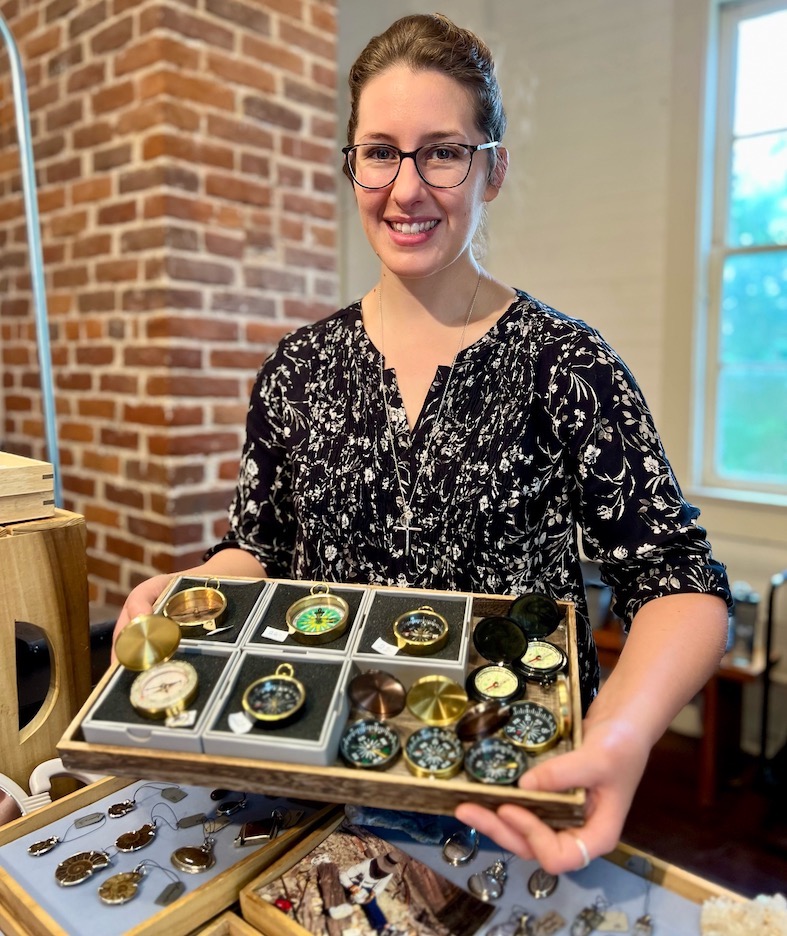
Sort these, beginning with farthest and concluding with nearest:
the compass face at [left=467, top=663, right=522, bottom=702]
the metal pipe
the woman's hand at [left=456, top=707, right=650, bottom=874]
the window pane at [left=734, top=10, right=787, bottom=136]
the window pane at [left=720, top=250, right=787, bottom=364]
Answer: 1. the window pane at [left=720, top=250, right=787, bottom=364]
2. the window pane at [left=734, top=10, right=787, bottom=136]
3. the metal pipe
4. the compass face at [left=467, top=663, right=522, bottom=702]
5. the woman's hand at [left=456, top=707, right=650, bottom=874]

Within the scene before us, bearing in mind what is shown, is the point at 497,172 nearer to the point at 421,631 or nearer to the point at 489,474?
the point at 489,474

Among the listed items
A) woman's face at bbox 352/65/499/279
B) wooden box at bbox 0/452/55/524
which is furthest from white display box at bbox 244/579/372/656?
woman's face at bbox 352/65/499/279

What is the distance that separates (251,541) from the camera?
47.9 inches

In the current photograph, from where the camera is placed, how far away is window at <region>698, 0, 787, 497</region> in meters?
2.64

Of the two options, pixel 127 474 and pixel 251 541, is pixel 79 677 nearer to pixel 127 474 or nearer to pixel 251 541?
pixel 251 541

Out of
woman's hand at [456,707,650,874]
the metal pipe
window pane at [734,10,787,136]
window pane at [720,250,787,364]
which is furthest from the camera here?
window pane at [720,250,787,364]

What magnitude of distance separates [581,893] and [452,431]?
0.58 m

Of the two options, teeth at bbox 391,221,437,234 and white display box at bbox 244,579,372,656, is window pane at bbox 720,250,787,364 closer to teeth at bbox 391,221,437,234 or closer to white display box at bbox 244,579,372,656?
teeth at bbox 391,221,437,234

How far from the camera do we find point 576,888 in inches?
29.0

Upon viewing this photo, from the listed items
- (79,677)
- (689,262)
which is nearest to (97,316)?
(79,677)

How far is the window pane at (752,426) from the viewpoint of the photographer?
2777 mm

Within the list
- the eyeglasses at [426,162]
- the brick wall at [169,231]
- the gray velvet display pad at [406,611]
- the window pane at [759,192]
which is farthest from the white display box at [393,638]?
the window pane at [759,192]

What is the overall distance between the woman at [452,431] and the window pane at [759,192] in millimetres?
2033

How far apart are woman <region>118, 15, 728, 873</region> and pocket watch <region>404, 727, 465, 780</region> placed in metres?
0.22
